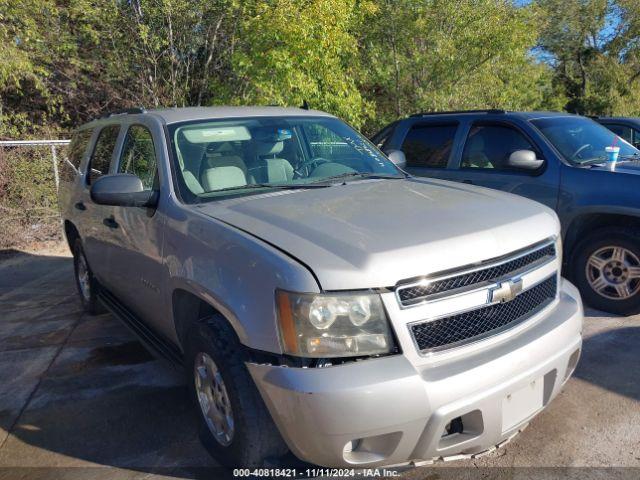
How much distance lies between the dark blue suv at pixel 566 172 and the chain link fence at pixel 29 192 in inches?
254

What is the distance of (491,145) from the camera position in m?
5.82

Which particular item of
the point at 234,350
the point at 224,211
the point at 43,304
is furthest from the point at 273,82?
the point at 234,350

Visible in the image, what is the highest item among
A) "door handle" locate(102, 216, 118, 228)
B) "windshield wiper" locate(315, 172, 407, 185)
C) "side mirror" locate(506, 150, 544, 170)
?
"windshield wiper" locate(315, 172, 407, 185)

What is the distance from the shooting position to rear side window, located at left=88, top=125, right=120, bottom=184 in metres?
4.39

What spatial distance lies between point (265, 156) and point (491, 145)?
122 inches

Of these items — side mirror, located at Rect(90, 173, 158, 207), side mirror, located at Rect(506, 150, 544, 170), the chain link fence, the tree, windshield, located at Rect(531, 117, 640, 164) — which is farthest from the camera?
the chain link fence

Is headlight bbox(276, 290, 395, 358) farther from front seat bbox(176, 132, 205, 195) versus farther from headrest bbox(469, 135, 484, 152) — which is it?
headrest bbox(469, 135, 484, 152)

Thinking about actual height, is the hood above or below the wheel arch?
above

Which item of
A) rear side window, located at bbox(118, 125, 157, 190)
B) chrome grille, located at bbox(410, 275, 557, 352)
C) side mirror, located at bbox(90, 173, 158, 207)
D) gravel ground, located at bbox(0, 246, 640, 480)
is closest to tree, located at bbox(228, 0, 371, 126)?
rear side window, located at bbox(118, 125, 157, 190)

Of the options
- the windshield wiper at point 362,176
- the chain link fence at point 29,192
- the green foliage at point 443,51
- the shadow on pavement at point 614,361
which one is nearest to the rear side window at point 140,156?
the windshield wiper at point 362,176

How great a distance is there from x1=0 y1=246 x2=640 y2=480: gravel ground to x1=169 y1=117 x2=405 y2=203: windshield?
1.47 metres

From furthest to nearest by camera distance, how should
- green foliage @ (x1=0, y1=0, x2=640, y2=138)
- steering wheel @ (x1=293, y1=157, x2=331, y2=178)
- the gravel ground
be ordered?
green foliage @ (x1=0, y1=0, x2=640, y2=138) → steering wheel @ (x1=293, y1=157, x2=331, y2=178) → the gravel ground

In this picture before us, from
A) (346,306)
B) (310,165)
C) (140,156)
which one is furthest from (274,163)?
(346,306)

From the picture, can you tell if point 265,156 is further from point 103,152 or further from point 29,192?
point 29,192
